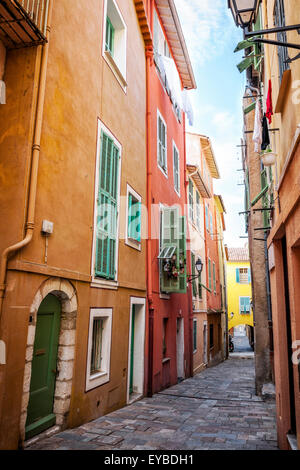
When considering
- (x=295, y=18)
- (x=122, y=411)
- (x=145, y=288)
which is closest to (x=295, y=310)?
(x=295, y=18)

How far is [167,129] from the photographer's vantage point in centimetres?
1308

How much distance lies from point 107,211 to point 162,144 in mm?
5636

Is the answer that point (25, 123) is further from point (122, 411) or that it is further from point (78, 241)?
point (122, 411)

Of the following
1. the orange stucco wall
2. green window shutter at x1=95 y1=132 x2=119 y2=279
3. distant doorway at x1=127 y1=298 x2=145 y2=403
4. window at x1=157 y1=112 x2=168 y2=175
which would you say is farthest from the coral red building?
green window shutter at x1=95 y1=132 x2=119 y2=279

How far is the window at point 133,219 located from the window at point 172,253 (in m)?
1.40

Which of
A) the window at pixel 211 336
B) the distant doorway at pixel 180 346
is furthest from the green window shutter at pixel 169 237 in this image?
the window at pixel 211 336

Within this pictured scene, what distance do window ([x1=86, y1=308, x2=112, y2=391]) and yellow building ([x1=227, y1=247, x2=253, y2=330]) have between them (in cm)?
2926

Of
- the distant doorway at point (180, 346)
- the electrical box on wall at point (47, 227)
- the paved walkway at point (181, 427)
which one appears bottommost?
the paved walkway at point (181, 427)

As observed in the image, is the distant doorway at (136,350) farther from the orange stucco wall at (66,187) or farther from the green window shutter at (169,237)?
the green window shutter at (169,237)

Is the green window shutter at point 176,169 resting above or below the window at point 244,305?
A: above

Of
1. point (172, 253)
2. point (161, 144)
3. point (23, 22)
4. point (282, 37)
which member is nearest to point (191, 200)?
point (161, 144)

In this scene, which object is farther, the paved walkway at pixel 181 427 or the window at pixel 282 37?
the paved walkway at pixel 181 427

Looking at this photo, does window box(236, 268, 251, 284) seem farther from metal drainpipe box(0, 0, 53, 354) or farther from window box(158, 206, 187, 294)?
metal drainpipe box(0, 0, 53, 354)

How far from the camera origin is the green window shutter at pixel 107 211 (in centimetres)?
697
